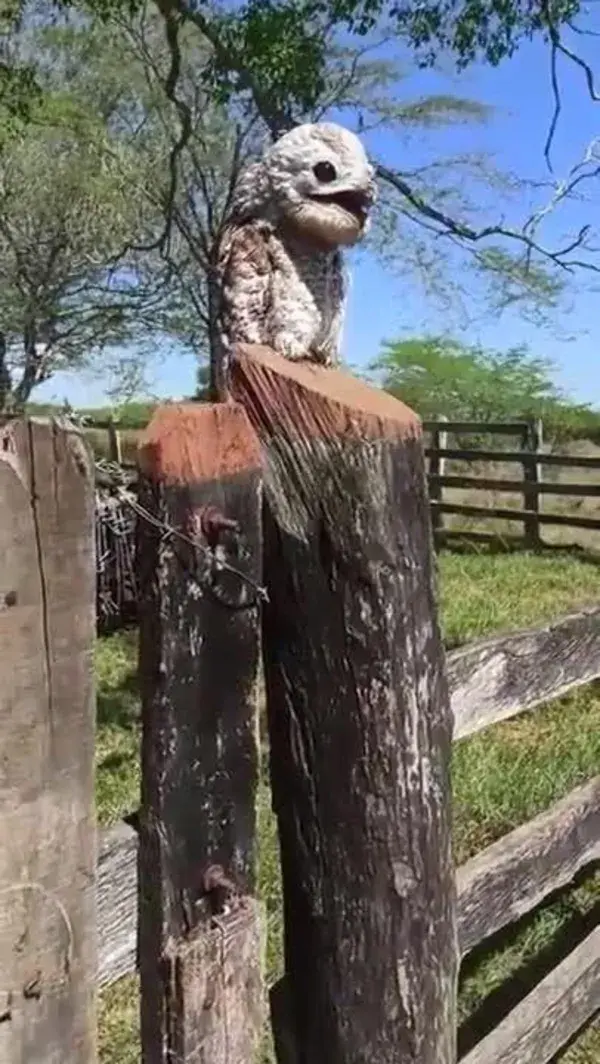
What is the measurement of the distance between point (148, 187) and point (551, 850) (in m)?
12.7

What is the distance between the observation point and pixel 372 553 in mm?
1314

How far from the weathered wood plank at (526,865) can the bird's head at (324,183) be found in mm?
1149

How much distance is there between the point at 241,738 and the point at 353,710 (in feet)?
0.50

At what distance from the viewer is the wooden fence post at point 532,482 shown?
11688mm

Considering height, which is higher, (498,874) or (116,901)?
(116,901)

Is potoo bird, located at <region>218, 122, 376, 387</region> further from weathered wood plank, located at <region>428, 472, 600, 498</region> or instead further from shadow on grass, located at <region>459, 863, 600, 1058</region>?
weathered wood plank, located at <region>428, 472, 600, 498</region>

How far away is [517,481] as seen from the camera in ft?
39.5

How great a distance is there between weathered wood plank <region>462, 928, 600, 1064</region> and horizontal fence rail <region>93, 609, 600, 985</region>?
16 centimetres

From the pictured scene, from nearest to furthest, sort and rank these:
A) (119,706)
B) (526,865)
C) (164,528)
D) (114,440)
Answer: 1. (164,528)
2. (526,865)
3. (119,706)
4. (114,440)

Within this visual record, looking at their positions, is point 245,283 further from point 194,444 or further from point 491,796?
point 491,796

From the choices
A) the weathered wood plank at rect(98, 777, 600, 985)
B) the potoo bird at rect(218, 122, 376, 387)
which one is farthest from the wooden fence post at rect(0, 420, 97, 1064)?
the potoo bird at rect(218, 122, 376, 387)

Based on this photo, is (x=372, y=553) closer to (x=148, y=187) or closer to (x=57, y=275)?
(x=148, y=187)

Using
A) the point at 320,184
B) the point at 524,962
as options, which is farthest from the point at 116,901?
the point at 524,962

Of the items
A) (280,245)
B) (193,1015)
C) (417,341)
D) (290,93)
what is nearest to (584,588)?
(290,93)
